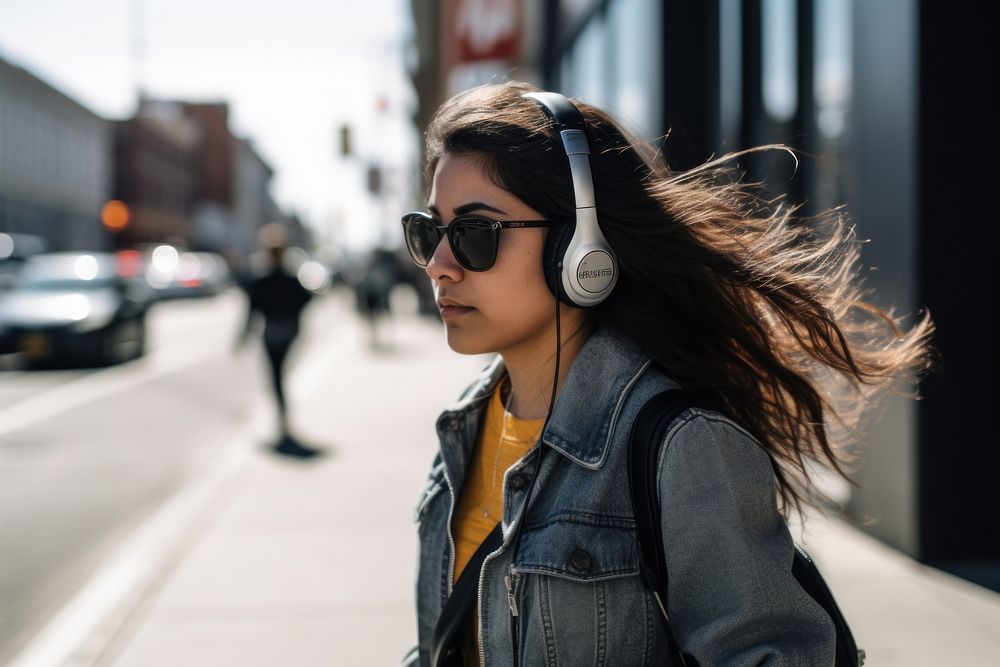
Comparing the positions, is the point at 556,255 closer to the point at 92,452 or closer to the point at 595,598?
the point at 595,598

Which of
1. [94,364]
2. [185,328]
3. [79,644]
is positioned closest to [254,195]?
[185,328]

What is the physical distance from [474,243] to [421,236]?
0.23 meters

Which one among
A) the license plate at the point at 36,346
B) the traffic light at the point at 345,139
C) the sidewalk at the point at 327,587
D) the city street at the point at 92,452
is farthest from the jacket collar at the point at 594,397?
the traffic light at the point at 345,139

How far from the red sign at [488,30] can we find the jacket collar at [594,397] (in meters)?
14.6

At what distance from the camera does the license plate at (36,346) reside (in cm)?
1455

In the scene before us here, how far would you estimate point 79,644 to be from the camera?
166 inches

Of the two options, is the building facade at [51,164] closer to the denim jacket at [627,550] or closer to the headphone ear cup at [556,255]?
the headphone ear cup at [556,255]

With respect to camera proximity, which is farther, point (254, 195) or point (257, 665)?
point (254, 195)

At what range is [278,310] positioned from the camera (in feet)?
31.7

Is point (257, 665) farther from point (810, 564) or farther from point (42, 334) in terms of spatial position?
point (42, 334)

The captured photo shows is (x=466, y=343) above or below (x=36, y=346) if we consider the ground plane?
above

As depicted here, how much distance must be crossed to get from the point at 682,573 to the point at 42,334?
49.0ft

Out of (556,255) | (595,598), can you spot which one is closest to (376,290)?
(556,255)

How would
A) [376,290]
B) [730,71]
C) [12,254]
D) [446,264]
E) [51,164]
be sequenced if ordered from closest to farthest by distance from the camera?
[446,264] < [730,71] < [376,290] < [12,254] < [51,164]
